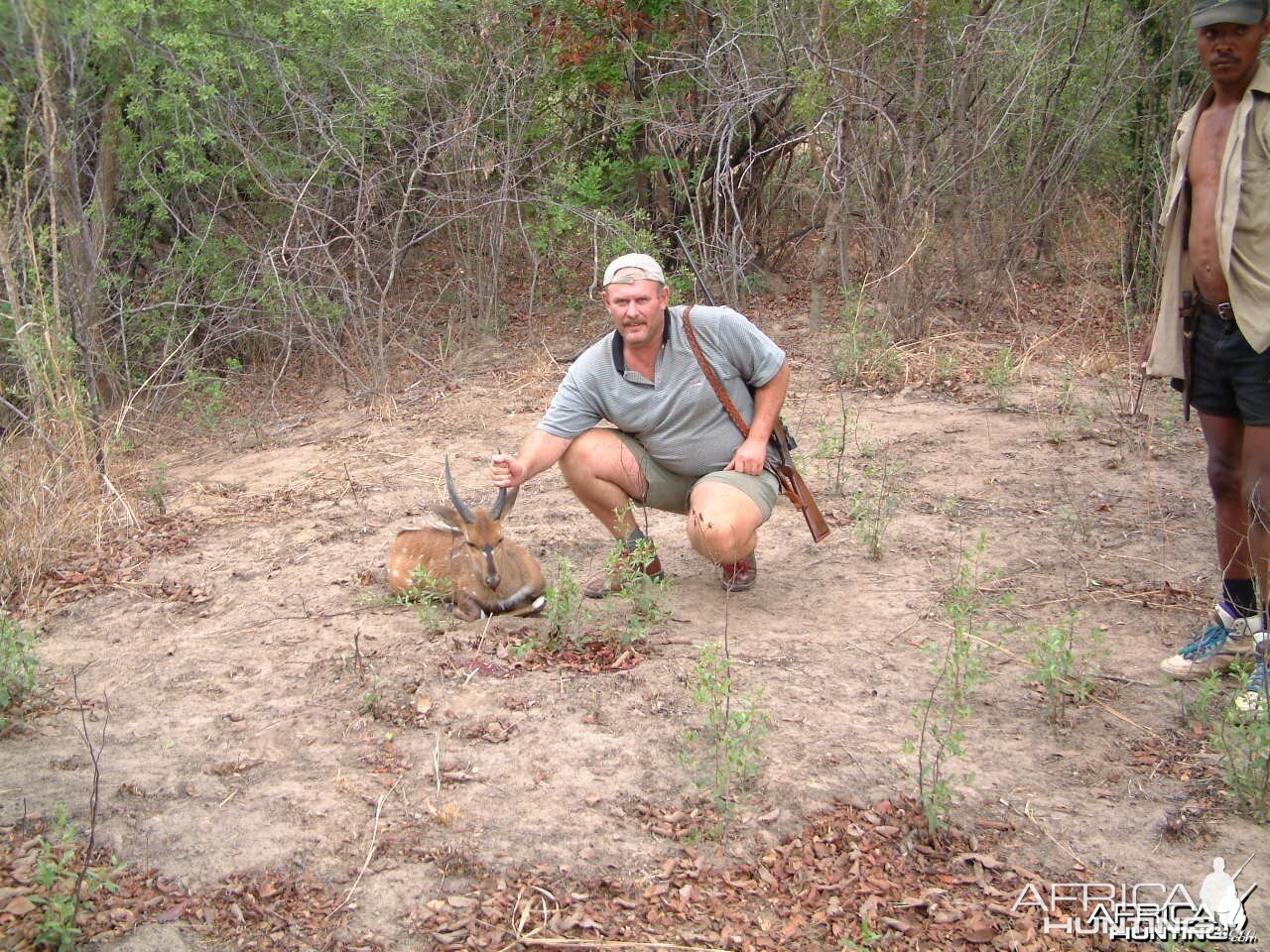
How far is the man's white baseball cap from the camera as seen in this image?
5.21 meters

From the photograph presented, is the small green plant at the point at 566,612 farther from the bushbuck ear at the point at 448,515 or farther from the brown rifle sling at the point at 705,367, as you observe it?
the brown rifle sling at the point at 705,367

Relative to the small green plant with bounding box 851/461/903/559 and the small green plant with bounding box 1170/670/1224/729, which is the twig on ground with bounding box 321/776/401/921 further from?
the small green plant with bounding box 851/461/903/559

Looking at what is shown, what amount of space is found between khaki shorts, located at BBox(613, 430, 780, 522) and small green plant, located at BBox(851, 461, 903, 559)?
66 cm

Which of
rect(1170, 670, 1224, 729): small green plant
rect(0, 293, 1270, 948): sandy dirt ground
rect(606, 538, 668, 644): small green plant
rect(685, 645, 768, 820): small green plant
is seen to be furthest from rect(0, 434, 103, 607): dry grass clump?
rect(1170, 670, 1224, 729): small green plant

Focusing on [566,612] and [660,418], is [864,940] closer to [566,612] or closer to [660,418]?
[566,612]

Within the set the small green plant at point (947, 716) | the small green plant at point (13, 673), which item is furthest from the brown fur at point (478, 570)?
the small green plant at point (947, 716)

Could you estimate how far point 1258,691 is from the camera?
4125 mm

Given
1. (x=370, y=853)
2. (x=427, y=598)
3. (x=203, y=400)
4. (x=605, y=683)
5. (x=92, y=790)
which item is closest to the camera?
(x=370, y=853)

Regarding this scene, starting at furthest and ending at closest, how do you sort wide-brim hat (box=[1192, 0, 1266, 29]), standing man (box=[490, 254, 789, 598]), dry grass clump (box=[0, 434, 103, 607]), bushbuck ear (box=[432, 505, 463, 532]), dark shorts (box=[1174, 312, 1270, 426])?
dry grass clump (box=[0, 434, 103, 607])
bushbuck ear (box=[432, 505, 463, 532])
standing man (box=[490, 254, 789, 598])
dark shorts (box=[1174, 312, 1270, 426])
wide-brim hat (box=[1192, 0, 1266, 29])

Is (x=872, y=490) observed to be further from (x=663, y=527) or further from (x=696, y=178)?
(x=696, y=178)

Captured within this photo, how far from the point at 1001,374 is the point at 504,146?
14.6 ft

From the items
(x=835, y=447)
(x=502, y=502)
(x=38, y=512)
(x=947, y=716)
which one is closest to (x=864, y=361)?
(x=835, y=447)

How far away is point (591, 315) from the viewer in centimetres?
1101

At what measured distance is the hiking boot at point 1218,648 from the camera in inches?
177
